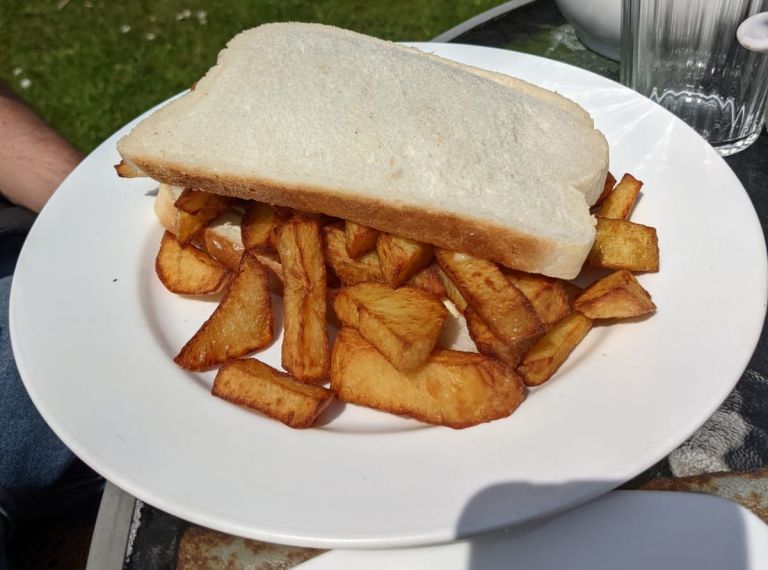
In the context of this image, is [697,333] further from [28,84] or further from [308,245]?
[28,84]

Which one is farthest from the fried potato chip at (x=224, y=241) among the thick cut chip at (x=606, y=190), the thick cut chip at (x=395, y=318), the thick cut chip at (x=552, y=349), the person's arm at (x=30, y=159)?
the person's arm at (x=30, y=159)

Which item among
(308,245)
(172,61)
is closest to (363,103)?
(308,245)

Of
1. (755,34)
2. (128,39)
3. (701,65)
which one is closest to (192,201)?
(755,34)

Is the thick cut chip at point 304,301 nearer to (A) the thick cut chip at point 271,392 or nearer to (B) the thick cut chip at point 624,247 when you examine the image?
(A) the thick cut chip at point 271,392

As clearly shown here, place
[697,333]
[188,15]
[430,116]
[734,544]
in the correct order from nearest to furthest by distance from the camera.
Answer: [734,544] < [697,333] < [430,116] < [188,15]

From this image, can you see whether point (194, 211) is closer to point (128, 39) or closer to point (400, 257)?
point (400, 257)
